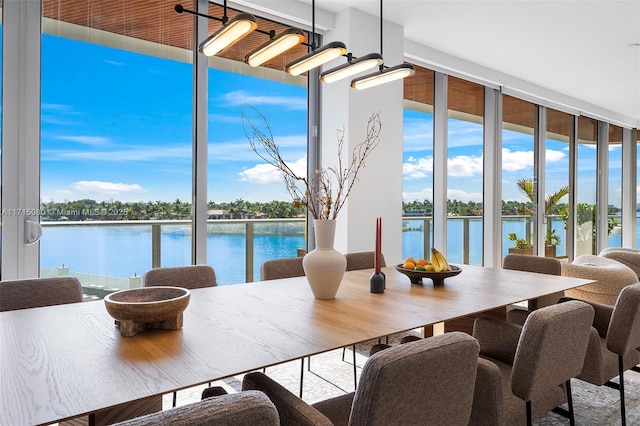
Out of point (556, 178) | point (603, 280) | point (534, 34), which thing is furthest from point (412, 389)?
point (556, 178)

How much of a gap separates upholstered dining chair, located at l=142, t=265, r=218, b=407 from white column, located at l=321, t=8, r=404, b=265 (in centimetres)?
169

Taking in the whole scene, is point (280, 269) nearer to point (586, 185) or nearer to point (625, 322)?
point (625, 322)

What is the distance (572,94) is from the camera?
6934 mm

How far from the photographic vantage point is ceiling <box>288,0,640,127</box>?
12.7 ft

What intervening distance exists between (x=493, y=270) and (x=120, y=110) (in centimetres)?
277

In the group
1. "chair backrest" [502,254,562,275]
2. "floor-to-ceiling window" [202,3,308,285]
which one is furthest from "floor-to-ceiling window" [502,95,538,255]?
"floor-to-ceiling window" [202,3,308,285]

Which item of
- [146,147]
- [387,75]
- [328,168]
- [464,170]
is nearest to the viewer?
[387,75]

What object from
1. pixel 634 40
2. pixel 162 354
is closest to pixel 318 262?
pixel 162 354

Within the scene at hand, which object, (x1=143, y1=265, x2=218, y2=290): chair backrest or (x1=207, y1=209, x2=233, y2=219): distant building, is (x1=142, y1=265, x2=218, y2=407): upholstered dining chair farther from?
(x1=207, y1=209, x2=233, y2=219): distant building

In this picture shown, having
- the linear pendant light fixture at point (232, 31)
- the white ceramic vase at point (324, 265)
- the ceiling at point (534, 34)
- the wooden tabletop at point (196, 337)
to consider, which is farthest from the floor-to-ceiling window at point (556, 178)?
the linear pendant light fixture at point (232, 31)

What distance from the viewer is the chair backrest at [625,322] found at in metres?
2.11

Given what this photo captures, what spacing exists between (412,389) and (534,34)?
14.6 ft

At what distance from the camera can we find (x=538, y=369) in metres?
1.55

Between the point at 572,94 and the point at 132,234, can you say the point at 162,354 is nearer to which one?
the point at 132,234
